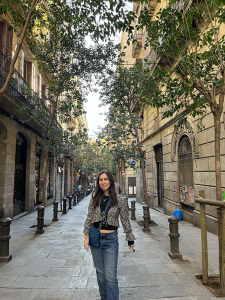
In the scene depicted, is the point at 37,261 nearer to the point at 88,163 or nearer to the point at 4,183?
the point at 4,183

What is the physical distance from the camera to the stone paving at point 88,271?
11.7 feet

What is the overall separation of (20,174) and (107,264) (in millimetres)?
11603

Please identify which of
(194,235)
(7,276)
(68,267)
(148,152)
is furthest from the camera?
(148,152)

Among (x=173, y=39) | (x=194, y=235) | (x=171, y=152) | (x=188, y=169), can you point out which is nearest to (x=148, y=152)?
(x=171, y=152)

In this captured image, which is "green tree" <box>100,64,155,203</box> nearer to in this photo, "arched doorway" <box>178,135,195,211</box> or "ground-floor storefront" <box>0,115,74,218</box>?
"arched doorway" <box>178,135,195,211</box>

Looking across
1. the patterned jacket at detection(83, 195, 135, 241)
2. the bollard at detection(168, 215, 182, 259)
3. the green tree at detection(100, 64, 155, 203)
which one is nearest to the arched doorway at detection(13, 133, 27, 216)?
the green tree at detection(100, 64, 155, 203)

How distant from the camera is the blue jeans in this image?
9.23 feet

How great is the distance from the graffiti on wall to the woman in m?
7.43

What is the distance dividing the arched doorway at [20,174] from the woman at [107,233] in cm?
1039

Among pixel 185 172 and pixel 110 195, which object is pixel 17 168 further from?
pixel 110 195

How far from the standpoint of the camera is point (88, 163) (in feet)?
128

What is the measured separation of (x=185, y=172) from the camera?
35.4 feet

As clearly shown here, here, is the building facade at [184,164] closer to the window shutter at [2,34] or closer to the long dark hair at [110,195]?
the long dark hair at [110,195]

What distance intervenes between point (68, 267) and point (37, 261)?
85 centimetres
